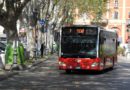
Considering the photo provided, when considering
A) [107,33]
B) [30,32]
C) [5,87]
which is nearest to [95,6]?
[30,32]

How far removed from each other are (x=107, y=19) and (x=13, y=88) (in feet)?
335

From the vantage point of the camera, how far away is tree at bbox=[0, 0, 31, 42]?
108ft

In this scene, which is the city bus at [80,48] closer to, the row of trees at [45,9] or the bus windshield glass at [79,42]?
the bus windshield glass at [79,42]

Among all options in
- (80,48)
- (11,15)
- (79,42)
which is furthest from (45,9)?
(80,48)

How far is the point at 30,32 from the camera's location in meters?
52.7

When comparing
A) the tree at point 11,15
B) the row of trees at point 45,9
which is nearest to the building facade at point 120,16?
the row of trees at point 45,9

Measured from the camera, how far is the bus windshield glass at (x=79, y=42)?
30.0 metres

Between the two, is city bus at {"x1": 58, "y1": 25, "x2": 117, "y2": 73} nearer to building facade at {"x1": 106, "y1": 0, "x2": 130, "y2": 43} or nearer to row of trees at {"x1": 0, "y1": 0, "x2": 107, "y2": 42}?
row of trees at {"x1": 0, "y1": 0, "x2": 107, "y2": 42}

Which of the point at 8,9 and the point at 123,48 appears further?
the point at 123,48

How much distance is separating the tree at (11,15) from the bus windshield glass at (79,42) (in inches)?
164

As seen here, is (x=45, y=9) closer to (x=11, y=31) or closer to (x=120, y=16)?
(x=11, y=31)

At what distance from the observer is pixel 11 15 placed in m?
33.1

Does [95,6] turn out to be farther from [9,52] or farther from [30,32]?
[9,52]

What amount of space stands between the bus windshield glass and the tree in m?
4.16
